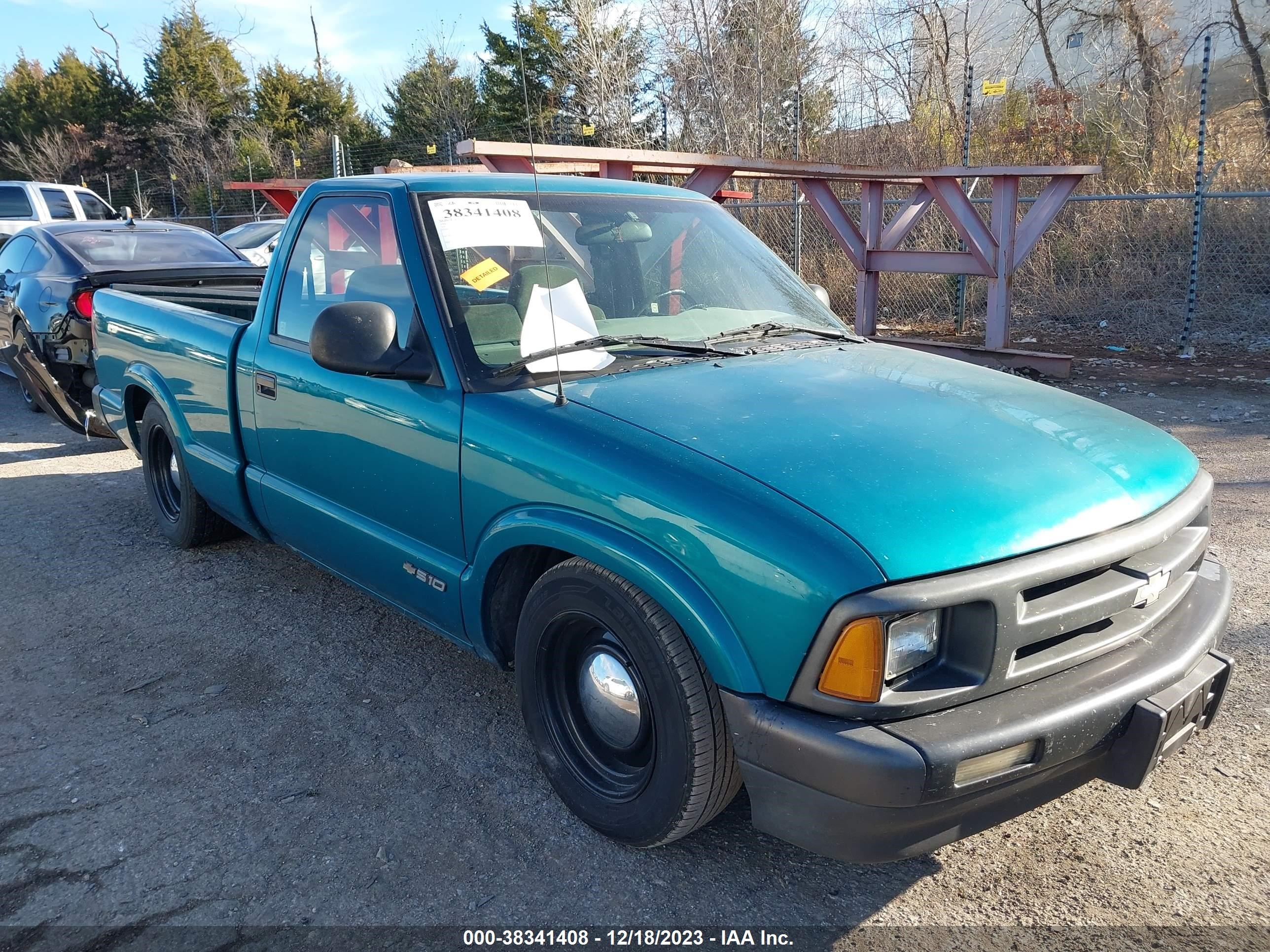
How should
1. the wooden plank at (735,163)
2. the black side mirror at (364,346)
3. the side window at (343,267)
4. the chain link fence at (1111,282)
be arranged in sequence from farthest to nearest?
the chain link fence at (1111,282)
the wooden plank at (735,163)
the side window at (343,267)
the black side mirror at (364,346)

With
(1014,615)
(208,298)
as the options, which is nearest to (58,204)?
(208,298)

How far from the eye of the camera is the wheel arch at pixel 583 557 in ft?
7.22

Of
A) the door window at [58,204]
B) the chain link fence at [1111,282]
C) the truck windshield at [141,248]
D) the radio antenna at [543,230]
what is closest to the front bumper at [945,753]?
the radio antenna at [543,230]

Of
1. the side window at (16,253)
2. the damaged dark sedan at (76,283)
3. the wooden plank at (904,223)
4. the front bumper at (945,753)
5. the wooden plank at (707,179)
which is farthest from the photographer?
the wooden plank at (904,223)

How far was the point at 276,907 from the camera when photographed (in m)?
2.48

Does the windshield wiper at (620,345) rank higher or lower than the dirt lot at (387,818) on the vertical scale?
higher

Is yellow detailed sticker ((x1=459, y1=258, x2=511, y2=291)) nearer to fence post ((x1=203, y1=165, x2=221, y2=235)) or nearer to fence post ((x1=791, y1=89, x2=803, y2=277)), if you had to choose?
fence post ((x1=791, y1=89, x2=803, y2=277))

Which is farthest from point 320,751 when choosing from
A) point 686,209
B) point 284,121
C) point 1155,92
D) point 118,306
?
point 284,121

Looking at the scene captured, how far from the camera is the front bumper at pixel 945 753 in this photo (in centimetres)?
202

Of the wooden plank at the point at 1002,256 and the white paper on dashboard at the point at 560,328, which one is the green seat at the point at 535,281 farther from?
the wooden plank at the point at 1002,256

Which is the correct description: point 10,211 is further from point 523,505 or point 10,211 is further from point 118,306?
point 523,505

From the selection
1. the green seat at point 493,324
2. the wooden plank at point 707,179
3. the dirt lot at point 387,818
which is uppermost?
the wooden plank at point 707,179

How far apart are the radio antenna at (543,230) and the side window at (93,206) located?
54.3ft

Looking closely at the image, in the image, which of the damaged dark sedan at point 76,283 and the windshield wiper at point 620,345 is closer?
the windshield wiper at point 620,345
